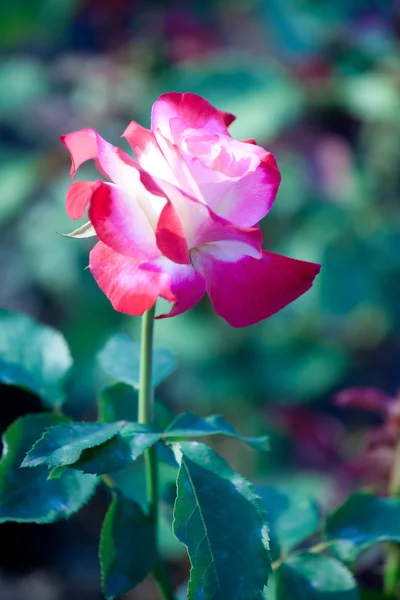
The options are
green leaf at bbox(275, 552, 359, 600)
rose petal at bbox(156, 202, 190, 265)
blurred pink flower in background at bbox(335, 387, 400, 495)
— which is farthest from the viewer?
blurred pink flower in background at bbox(335, 387, 400, 495)

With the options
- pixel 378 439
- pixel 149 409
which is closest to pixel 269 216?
pixel 378 439

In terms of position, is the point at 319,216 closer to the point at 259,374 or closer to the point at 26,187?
the point at 259,374

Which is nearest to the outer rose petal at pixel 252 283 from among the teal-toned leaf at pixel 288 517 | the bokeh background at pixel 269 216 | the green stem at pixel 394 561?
the teal-toned leaf at pixel 288 517

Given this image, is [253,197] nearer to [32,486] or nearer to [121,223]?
[121,223]

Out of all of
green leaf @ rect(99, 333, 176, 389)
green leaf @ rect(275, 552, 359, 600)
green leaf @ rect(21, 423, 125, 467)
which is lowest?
green leaf @ rect(275, 552, 359, 600)

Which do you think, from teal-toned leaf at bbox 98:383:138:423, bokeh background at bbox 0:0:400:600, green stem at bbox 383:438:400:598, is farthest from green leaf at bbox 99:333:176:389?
bokeh background at bbox 0:0:400:600

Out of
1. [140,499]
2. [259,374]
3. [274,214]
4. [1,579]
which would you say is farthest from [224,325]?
[140,499]

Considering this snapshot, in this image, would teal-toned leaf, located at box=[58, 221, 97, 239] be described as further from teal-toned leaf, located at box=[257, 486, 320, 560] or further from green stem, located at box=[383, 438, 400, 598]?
green stem, located at box=[383, 438, 400, 598]
